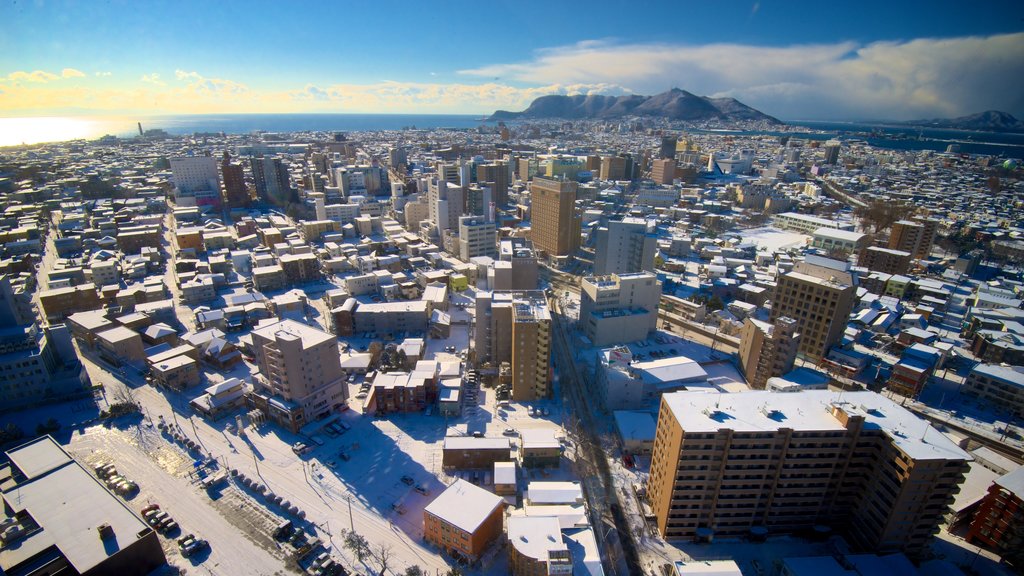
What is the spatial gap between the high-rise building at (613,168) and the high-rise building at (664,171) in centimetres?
1023

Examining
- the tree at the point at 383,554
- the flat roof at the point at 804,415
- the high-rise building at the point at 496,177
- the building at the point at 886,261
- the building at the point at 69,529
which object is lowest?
the tree at the point at 383,554

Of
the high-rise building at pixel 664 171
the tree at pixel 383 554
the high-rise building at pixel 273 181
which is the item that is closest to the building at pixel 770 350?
the tree at pixel 383 554

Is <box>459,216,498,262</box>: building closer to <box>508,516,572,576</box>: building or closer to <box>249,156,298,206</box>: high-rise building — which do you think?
<box>508,516,572,576</box>: building

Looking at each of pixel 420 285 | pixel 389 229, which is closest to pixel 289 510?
pixel 420 285

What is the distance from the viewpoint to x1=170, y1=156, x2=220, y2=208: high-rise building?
3910 inches

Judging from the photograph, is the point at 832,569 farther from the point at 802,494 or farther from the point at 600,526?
the point at 600,526

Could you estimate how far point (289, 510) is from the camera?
27266 mm

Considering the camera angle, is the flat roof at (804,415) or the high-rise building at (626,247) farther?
the high-rise building at (626,247)

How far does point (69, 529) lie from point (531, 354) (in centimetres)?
2864

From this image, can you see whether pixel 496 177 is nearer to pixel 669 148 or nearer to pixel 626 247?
pixel 626 247

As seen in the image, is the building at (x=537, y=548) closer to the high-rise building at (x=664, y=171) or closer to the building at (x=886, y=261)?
the building at (x=886, y=261)

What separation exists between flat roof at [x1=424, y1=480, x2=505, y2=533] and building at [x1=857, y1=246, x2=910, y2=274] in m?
65.2

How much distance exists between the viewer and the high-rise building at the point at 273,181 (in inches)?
3914

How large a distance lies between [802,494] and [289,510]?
97.2 feet
